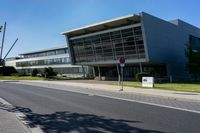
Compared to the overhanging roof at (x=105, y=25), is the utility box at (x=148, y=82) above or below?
below

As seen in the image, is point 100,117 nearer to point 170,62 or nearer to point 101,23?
point 101,23

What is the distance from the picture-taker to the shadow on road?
8078 millimetres

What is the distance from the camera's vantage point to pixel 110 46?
167 feet

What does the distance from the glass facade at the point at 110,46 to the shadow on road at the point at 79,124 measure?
115ft

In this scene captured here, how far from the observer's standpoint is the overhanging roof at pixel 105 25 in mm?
44156

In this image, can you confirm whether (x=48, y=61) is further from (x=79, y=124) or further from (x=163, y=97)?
(x=79, y=124)

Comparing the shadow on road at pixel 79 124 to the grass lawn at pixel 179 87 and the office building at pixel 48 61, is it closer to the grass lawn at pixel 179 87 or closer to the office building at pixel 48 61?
the grass lawn at pixel 179 87

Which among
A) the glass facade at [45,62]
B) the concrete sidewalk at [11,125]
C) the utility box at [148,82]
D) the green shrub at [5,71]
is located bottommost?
the concrete sidewalk at [11,125]

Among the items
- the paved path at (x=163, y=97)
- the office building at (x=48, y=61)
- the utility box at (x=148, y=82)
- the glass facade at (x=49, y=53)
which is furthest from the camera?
the glass facade at (x=49, y=53)

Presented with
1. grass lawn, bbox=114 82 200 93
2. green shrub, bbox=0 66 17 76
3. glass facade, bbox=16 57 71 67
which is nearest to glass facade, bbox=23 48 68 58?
glass facade, bbox=16 57 71 67

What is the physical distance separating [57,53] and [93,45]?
4260 centimetres

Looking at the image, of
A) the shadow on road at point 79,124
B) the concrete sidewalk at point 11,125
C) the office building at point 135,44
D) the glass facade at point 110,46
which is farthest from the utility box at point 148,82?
the concrete sidewalk at point 11,125

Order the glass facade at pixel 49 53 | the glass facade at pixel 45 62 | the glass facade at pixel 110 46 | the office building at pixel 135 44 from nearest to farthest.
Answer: the office building at pixel 135 44
the glass facade at pixel 110 46
the glass facade at pixel 45 62
the glass facade at pixel 49 53

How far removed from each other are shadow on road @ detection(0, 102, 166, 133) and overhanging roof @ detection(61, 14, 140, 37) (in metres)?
33.6
